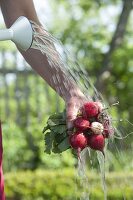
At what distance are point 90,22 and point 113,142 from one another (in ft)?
23.4

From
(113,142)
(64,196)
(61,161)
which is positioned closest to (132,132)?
(113,142)

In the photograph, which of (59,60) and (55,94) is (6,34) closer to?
(59,60)

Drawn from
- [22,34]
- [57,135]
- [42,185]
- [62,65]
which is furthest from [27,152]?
[22,34]

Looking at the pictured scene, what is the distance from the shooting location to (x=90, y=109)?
6.51 feet

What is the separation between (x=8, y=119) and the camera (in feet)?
27.0

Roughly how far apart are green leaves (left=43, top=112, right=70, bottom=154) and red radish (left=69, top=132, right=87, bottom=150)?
0.16 metres

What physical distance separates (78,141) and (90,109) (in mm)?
90

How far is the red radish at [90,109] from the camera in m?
1.99

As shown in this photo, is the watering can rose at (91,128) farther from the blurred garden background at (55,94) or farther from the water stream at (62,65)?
the blurred garden background at (55,94)

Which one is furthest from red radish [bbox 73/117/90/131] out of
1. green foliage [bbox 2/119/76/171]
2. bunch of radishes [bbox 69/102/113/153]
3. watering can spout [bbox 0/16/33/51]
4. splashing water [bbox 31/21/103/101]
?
green foliage [bbox 2/119/76/171]

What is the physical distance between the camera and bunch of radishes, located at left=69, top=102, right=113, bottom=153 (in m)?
1.97

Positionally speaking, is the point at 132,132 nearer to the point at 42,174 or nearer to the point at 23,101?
the point at 42,174

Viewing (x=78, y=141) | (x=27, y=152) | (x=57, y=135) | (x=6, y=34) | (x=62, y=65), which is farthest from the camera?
(x=27, y=152)

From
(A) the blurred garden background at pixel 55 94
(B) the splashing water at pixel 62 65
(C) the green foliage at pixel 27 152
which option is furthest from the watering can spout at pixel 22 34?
(C) the green foliage at pixel 27 152
